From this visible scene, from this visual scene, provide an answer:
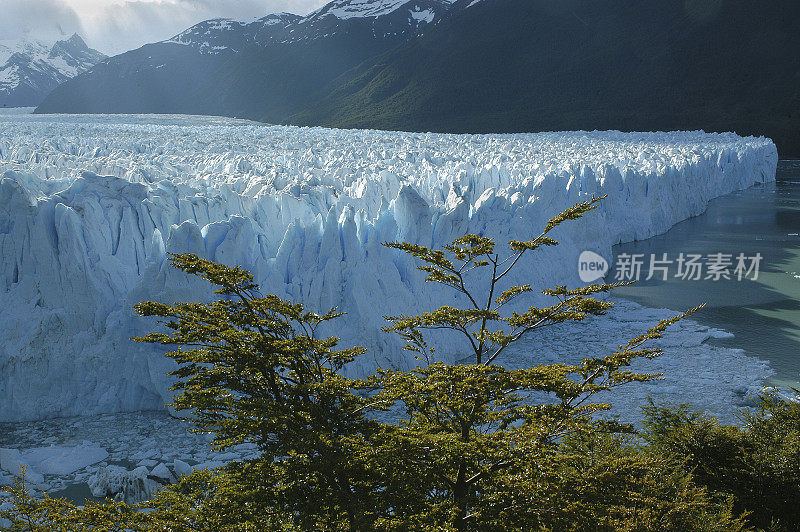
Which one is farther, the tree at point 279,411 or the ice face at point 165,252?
the ice face at point 165,252

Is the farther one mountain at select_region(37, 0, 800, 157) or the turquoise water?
mountain at select_region(37, 0, 800, 157)

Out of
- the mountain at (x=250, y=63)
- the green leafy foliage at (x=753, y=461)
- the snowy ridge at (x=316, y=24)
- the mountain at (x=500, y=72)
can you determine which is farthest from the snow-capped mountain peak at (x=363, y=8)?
the green leafy foliage at (x=753, y=461)

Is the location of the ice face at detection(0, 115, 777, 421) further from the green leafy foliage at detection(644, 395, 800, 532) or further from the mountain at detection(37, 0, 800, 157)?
the mountain at detection(37, 0, 800, 157)

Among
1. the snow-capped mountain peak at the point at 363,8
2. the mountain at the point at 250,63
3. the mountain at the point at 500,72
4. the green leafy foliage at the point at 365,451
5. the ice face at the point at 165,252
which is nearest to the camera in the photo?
the green leafy foliage at the point at 365,451

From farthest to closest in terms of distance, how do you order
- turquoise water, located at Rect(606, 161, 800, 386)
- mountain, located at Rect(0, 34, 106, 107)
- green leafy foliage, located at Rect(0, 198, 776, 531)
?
mountain, located at Rect(0, 34, 106, 107)
turquoise water, located at Rect(606, 161, 800, 386)
green leafy foliage, located at Rect(0, 198, 776, 531)

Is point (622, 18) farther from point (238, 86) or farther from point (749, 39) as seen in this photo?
point (238, 86)

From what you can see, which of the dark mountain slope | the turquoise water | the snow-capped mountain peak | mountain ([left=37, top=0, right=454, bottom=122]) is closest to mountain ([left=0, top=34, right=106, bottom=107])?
mountain ([left=37, top=0, right=454, bottom=122])

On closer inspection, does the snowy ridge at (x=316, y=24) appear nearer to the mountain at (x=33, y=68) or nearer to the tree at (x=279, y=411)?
the mountain at (x=33, y=68)

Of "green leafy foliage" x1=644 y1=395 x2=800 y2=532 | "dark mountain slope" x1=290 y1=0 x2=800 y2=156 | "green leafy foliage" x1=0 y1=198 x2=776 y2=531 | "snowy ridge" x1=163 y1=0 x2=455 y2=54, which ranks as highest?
"snowy ridge" x1=163 y1=0 x2=455 y2=54
